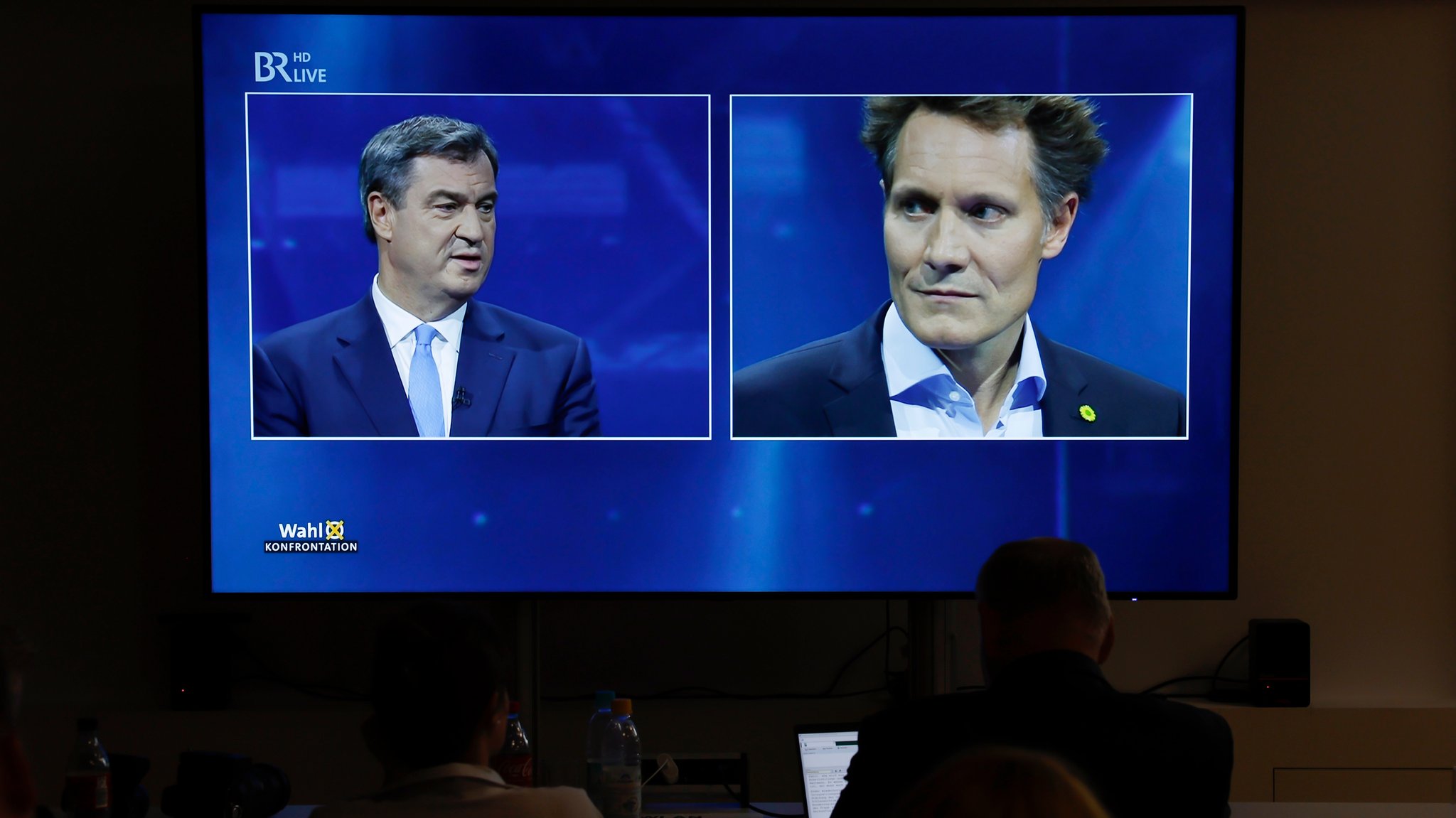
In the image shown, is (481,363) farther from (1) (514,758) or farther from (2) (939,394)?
(2) (939,394)

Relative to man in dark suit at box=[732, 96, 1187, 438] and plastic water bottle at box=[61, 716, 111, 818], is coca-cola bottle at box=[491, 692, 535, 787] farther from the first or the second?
man in dark suit at box=[732, 96, 1187, 438]

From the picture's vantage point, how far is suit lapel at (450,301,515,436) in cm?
299

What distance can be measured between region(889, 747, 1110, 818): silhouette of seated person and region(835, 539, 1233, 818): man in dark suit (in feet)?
2.22

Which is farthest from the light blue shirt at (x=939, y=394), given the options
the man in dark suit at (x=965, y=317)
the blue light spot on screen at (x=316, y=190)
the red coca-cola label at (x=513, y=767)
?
the blue light spot on screen at (x=316, y=190)

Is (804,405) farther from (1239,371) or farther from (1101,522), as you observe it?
(1239,371)

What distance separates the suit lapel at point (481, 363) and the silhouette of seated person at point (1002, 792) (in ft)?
7.33

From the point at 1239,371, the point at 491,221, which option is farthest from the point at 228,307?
the point at 1239,371

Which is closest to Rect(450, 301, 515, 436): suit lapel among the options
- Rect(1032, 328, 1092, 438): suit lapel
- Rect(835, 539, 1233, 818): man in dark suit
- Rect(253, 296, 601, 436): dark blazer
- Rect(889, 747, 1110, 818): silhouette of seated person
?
Rect(253, 296, 601, 436): dark blazer

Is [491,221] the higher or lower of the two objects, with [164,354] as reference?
higher

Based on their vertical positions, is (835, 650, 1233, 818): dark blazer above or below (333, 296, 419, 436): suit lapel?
below

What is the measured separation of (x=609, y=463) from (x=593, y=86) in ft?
3.22

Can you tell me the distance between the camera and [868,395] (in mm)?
3021

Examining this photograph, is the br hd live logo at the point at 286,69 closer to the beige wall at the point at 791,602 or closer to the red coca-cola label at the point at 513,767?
the beige wall at the point at 791,602

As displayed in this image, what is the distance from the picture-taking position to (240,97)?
116 inches
